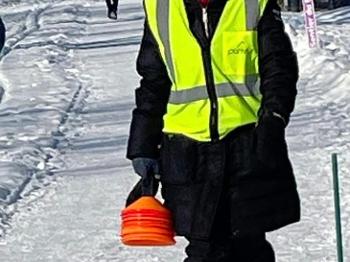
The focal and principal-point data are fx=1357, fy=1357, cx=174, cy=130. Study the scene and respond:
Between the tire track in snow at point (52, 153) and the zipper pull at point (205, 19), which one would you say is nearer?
the zipper pull at point (205, 19)

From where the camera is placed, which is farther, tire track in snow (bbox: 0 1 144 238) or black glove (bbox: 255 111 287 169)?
tire track in snow (bbox: 0 1 144 238)

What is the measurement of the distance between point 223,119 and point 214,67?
0.63 ft

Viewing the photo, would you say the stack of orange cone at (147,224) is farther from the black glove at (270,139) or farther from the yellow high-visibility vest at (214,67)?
the black glove at (270,139)

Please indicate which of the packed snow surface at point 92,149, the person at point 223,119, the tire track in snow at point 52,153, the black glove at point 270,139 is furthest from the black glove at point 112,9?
A: the black glove at point 270,139

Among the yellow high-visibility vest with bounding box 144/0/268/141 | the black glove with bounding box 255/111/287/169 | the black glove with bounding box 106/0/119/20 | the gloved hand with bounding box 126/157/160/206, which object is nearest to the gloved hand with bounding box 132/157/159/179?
the gloved hand with bounding box 126/157/160/206

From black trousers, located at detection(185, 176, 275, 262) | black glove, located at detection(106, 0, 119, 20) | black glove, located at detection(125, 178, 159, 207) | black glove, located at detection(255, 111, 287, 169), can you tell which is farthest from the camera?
black glove, located at detection(106, 0, 119, 20)

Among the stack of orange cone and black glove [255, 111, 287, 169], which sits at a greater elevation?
black glove [255, 111, 287, 169]

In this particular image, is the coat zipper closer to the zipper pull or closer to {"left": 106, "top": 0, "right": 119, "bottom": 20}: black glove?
the zipper pull

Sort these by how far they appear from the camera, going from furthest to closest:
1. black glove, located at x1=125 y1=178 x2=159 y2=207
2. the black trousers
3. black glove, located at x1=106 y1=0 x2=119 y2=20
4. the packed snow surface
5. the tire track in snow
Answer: black glove, located at x1=106 y1=0 x2=119 y2=20
the tire track in snow
the packed snow surface
black glove, located at x1=125 y1=178 x2=159 y2=207
the black trousers

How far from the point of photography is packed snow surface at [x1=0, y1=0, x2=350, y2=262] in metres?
8.24

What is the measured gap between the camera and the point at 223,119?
487 centimetres

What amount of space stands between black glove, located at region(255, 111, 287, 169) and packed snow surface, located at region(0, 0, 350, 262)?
2.78 metres

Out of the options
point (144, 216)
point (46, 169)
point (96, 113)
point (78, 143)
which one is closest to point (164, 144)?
point (144, 216)

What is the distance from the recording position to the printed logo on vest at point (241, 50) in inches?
191
